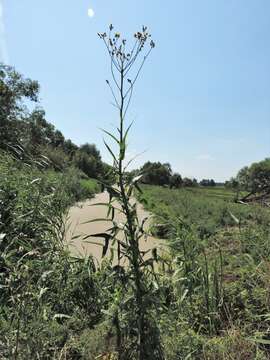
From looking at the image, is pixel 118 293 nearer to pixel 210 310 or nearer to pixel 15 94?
pixel 210 310

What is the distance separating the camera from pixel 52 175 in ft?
15.7

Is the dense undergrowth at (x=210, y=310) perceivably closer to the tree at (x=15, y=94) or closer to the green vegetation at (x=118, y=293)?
the green vegetation at (x=118, y=293)

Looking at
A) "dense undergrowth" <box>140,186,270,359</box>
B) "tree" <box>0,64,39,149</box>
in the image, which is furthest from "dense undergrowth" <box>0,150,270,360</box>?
"tree" <box>0,64,39,149</box>

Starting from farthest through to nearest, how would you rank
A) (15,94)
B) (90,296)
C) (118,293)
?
(15,94)
(90,296)
(118,293)

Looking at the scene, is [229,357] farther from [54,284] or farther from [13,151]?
[13,151]

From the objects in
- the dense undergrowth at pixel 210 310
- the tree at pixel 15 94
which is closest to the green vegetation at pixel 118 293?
the dense undergrowth at pixel 210 310

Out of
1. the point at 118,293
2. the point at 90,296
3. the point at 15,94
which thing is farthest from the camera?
the point at 15,94

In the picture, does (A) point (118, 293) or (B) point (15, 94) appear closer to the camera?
(A) point (118, 293)

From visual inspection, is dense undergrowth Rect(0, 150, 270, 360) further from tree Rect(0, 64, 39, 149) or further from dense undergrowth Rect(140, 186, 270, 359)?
tree Rect(0, 64, 39, 149)

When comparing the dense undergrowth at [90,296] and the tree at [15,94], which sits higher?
the tree at [15,94]

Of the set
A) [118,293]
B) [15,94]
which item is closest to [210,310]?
[118,293]

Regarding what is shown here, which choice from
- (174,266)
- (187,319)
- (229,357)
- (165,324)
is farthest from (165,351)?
(174,266)

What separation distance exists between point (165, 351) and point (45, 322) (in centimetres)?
76

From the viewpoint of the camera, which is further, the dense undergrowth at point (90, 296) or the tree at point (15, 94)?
the tree at point (15, 94)
